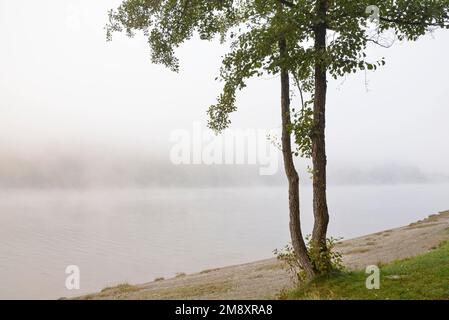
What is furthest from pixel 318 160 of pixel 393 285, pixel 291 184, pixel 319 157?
pixel 393 285

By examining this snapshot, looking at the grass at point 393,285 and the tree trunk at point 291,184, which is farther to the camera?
the tree trunk at point 291,184

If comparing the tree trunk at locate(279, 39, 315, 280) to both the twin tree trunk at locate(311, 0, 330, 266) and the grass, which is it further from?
the grass

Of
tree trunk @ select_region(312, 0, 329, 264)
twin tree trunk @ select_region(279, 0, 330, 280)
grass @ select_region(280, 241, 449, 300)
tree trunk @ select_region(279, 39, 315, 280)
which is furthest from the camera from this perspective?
tree trunk @ select_region(279, 39, 315, 280)

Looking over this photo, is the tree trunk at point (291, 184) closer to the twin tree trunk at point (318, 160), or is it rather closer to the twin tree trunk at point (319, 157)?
the twin tree trunk at point (318, 160)

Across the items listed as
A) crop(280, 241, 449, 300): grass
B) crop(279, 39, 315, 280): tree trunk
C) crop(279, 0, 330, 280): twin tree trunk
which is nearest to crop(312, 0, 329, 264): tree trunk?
crop(279, 0, 330, 280): twin tree trunk

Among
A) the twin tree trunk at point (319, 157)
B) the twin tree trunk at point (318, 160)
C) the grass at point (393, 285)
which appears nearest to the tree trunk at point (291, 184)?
the twin tree trunk at point (318, 160)

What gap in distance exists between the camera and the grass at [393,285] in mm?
13828

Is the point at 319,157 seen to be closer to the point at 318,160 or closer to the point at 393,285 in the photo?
the point at 318,160

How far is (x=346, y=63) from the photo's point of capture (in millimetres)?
15328

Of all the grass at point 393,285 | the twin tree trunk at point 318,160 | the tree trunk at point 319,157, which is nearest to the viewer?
the grass at point 393,285

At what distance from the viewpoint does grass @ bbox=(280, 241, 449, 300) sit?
13.8 m

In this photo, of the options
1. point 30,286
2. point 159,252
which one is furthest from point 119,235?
point 30,286
